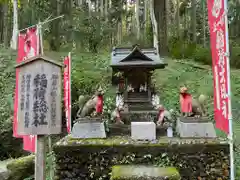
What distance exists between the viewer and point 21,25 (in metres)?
19.2

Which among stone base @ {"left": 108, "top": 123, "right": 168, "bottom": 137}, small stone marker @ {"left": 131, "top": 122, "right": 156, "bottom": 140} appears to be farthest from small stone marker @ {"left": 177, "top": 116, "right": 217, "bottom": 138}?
stone base @ {"left": 108, "top": 123, "right": 168, "bottom": 137}

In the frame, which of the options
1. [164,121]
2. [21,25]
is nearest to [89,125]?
[164,121]

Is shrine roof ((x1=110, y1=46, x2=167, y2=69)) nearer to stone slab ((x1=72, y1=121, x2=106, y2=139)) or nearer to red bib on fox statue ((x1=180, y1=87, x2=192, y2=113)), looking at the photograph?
red bib on fox statue ((x1=180, y1=87, x2=192, y2=113))

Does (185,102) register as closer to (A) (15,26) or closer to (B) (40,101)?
(B) (40,101)

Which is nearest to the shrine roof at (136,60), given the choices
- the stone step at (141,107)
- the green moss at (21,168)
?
the stone step at (141,107)

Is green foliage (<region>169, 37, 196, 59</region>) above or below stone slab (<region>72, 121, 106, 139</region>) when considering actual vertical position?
above

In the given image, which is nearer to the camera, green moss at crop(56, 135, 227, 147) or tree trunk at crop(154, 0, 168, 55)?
green moss at crop(56, 135, 227, 147)

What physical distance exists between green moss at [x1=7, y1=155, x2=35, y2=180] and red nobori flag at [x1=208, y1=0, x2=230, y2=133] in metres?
4.63

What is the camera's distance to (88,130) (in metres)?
6.39

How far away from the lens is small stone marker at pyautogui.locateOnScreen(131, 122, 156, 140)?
20.6 ft

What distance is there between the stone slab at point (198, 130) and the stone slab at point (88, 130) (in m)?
1.80

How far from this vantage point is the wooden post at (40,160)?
3668mm

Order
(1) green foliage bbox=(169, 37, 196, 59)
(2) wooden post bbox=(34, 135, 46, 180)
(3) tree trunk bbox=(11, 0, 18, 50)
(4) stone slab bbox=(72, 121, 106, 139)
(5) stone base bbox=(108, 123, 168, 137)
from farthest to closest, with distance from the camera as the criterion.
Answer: (1) green foliage bbox=(169, 37, 196, 59), (3) tree trunk bbox=(11, 0, 18, 50), (5) stone base bbox=(108, 123, 168, 137), (4) stone slab bbox=(72, 121, 106, 139), (2) wooden post bbox=(34, 135, 46, 180)

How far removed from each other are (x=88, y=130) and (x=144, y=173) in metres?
1.74
